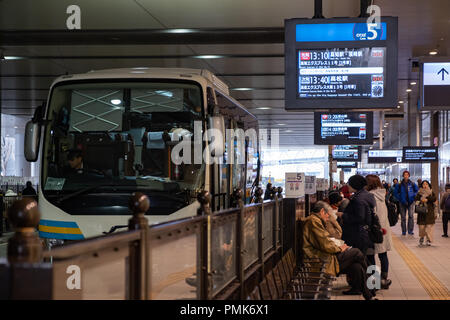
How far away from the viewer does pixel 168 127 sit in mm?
9383

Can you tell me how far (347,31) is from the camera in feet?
31.3

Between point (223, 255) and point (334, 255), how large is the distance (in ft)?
13.7

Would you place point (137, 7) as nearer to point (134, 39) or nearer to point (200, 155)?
point (134, 39)

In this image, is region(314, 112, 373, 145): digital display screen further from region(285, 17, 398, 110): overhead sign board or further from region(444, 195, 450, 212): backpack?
region(285, 17, 398, 110): overhead sign board

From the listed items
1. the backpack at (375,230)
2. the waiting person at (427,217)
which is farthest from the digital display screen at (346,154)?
the backpack at (375,230)

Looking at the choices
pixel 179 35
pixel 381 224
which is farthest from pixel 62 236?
pixel 381 224

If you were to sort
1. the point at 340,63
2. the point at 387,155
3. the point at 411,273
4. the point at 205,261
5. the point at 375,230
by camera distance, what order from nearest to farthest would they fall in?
1. the point at 205,261
2. the point at 375,230
3. the point at 340,63
4. the point at 411,273
5. the point at 387,155

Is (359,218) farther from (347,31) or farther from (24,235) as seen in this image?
(24,235)

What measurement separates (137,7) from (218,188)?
471 centimetres

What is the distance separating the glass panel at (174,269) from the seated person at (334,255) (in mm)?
4935

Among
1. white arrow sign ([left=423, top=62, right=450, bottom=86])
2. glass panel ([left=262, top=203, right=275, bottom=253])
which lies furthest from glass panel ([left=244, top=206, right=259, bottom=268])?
white arrow sign ([left=423, top=62, right=450, bottom=86])
